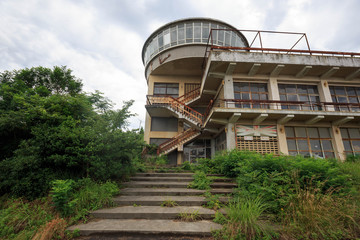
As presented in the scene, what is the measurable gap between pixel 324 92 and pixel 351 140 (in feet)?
12.8

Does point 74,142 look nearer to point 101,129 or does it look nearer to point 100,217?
point 101,129

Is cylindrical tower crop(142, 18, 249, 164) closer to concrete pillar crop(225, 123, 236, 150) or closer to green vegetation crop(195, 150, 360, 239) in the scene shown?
concrete pillar crop(225, 123, 236, 150)

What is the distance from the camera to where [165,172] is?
8328 millimetres

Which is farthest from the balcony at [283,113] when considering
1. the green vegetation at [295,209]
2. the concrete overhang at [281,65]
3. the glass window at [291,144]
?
the green vegetation at [295,209]

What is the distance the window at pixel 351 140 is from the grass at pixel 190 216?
42.1ft

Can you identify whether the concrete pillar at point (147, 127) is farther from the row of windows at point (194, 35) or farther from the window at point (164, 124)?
the row of windows at point (194, 35)

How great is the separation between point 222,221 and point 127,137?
14.6 ft

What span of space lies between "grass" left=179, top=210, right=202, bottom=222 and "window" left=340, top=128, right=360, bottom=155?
12831 mm

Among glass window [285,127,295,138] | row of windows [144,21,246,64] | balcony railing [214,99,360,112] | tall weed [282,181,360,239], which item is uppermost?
row of windows [144,21,246,64]

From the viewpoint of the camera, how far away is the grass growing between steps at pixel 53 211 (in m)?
3.30

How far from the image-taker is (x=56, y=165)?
5.02m

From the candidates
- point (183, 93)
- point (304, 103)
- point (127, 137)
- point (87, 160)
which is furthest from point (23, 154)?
point (304, 103)

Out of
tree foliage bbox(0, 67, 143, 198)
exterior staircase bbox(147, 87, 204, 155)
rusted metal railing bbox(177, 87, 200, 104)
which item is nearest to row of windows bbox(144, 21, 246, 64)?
rusted metal railing bbox(177, 87, 200, 104)

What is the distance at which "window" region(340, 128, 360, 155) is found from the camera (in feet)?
34.4
